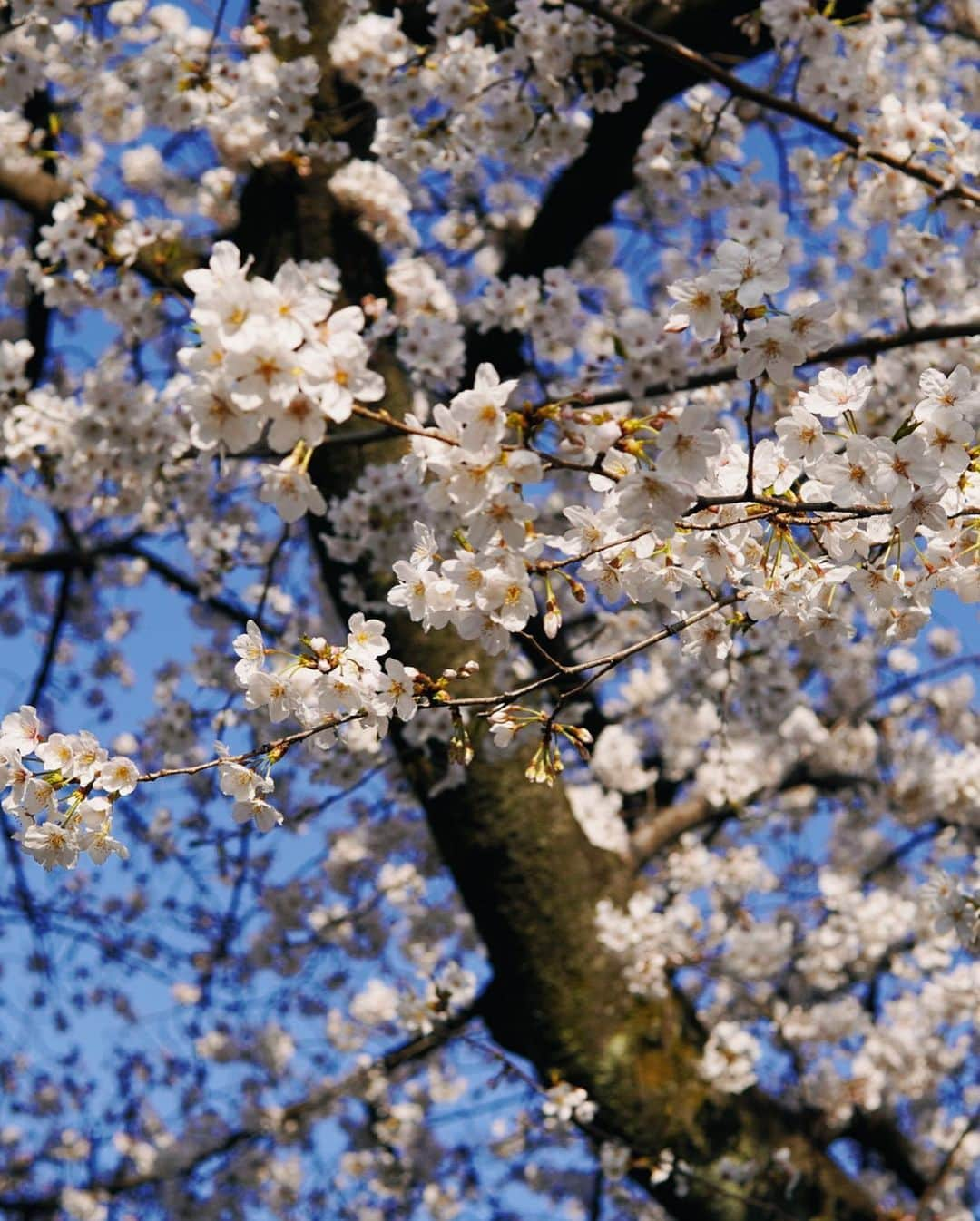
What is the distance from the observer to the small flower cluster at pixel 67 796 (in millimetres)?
1611

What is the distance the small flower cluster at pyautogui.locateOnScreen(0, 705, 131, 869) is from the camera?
1.61 meters

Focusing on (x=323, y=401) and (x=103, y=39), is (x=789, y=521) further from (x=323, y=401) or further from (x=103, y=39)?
(x=103, y=39)

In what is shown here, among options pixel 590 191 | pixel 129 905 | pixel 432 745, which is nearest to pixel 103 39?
pixel 590 191

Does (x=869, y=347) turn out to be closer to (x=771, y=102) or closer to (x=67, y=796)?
(x=771, y=102)

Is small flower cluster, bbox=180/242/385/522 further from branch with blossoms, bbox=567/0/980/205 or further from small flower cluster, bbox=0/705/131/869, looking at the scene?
branch with blossoms, bbox=567/0/980/205

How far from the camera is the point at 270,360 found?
1174 millimetres

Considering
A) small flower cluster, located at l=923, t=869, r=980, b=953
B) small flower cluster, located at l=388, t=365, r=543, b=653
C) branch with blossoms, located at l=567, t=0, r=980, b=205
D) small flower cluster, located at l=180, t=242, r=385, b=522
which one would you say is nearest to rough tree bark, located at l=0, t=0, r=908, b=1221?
branch with blossoms, located at l=567, t=0, r=980, b=205

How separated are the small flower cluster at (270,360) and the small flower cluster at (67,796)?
60 cm

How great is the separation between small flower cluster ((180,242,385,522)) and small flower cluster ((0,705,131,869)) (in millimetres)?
604

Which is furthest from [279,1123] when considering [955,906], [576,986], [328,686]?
[328,686]

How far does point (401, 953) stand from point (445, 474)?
4.75 m

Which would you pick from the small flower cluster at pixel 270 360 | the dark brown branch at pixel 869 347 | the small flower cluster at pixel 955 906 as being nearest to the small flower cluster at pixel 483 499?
the small flower cluster at pixel 270 360

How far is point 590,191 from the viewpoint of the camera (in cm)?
392

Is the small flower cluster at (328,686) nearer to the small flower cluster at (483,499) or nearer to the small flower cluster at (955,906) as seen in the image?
the small flower cluster at (483,499)
